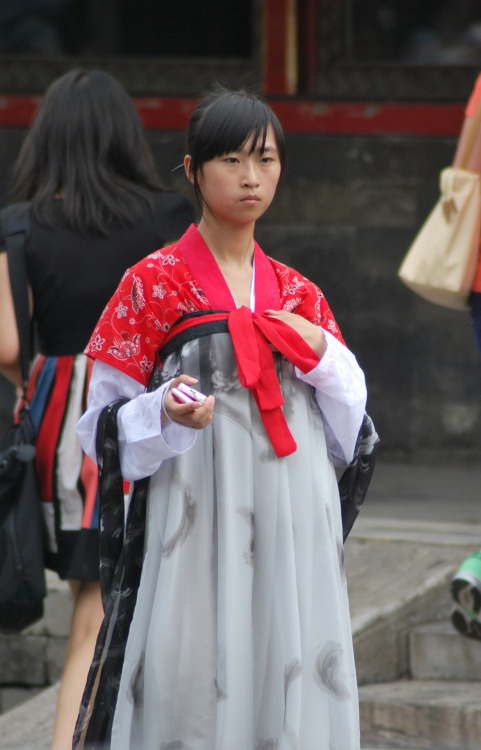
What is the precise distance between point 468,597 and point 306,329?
137 centimetres

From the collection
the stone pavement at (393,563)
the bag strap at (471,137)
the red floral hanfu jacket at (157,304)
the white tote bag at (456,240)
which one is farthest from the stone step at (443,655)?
the red floral hanfu jacket at (157,304)

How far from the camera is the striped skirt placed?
2.93 m

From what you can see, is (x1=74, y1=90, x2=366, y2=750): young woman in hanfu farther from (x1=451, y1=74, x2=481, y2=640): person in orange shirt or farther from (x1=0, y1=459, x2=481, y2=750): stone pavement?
(x1=0, y1=459, x2=481, y2=750): stone pavement

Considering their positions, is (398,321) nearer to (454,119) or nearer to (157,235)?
(454,119)

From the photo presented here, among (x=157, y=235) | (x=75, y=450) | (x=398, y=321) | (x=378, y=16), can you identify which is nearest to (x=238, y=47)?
(x=378, y=16)

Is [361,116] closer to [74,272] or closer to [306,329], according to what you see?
[74,272]

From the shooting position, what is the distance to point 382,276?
19.3ft

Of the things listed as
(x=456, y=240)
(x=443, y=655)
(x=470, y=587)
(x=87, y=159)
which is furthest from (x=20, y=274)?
(x=443, y=655)

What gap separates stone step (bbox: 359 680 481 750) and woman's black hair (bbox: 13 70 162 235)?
164 cm

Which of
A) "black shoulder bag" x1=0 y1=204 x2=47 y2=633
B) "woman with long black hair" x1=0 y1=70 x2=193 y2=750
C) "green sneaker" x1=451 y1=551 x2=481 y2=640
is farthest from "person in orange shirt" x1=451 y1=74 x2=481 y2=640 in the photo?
"black shoulder bag" x1=0 y1=204 x2=47 y2=633

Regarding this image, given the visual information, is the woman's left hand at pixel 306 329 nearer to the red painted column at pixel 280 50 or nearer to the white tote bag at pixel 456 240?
the white tote bag at pixel 456 240

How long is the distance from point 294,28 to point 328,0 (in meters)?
0.21

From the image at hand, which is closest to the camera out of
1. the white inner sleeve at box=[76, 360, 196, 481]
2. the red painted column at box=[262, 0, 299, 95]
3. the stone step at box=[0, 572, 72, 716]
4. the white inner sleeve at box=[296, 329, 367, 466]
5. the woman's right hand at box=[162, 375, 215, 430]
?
the woman's right hand at box=[162, 375, 215, 430]

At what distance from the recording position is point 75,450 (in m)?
2.94
